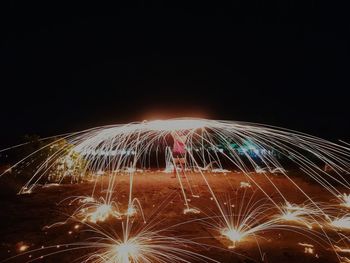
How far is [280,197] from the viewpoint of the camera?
27.9 feet

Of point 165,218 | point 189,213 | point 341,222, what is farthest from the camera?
point 189,213

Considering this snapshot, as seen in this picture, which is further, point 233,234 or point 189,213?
point 189,213

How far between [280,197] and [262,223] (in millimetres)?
2662

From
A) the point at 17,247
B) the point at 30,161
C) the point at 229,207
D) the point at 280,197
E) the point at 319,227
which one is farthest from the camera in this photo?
the point at 30,161

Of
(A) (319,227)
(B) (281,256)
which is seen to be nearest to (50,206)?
(B) (281,256)

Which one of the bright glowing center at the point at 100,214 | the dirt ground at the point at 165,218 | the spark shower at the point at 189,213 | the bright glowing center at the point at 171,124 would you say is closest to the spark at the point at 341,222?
the spark shower at the point at 189,213

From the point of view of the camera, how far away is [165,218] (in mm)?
6328

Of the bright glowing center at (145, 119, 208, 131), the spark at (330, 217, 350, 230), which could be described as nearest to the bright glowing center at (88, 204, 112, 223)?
the bright glowing center at (145, 119, 208, 131)

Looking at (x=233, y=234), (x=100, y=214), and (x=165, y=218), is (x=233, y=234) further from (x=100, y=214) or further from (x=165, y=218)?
(x=100, y=214)

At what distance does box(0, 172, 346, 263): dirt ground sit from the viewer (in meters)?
4.59

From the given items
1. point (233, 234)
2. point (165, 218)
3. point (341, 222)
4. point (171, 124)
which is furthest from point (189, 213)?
point (171, 124)

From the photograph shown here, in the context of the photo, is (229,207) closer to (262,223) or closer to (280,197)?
(262,223)

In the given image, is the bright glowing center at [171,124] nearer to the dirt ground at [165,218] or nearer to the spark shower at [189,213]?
the spark shower at [189,213]

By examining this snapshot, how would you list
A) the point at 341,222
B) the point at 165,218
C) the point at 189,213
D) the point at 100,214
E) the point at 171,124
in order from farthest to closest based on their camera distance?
the point at 171,124 → the point at 189,213 → the point at 100,214 → the point at 165,218 → the point at 341,222
